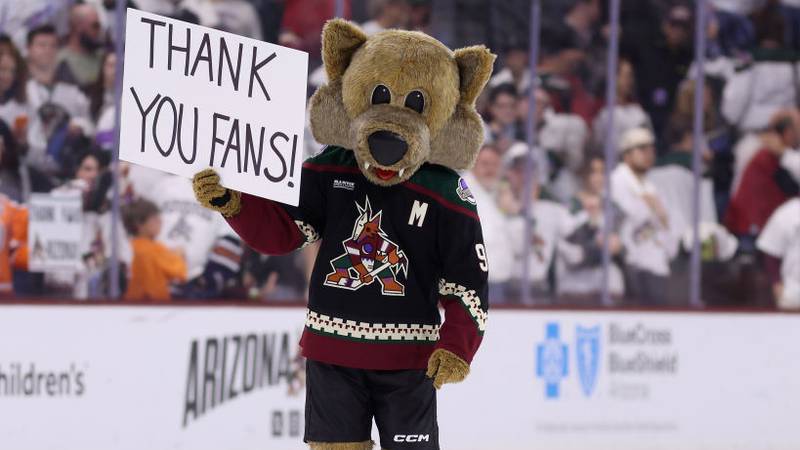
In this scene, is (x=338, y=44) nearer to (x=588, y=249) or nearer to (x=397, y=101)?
(x=397, y=101)

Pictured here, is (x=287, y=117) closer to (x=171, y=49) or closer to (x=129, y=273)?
(x=171, y=49)

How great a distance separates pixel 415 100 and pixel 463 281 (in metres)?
0.46

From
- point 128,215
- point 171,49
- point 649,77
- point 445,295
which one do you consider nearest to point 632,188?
point 649,77

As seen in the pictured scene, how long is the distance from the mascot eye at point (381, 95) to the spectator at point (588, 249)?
2.69 metres

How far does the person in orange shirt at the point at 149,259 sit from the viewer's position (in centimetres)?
516

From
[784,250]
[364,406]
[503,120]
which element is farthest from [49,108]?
[784,250]

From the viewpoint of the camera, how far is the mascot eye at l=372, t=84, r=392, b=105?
3.13 m

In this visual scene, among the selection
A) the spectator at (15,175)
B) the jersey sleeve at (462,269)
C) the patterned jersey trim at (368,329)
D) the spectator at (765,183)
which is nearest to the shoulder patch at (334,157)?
the jersey sleeve at (462,269)

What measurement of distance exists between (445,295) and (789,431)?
319 cm

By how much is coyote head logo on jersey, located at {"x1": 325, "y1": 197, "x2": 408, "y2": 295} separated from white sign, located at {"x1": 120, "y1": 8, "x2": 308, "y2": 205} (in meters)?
0.21

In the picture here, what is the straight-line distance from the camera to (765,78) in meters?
5.98

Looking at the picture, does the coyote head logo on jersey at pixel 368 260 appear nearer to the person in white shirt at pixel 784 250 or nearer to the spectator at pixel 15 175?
the spectator at pixel 15 175

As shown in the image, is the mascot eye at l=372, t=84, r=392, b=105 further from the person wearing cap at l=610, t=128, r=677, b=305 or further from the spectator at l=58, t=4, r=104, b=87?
the person wearing cap at l=610, t=128, r=677, b=305

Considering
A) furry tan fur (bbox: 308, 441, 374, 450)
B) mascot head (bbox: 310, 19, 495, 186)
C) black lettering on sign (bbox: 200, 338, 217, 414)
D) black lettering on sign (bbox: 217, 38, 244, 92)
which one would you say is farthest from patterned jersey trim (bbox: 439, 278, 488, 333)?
black lettering on sign (bbox: 200, 338, 217, 414)
